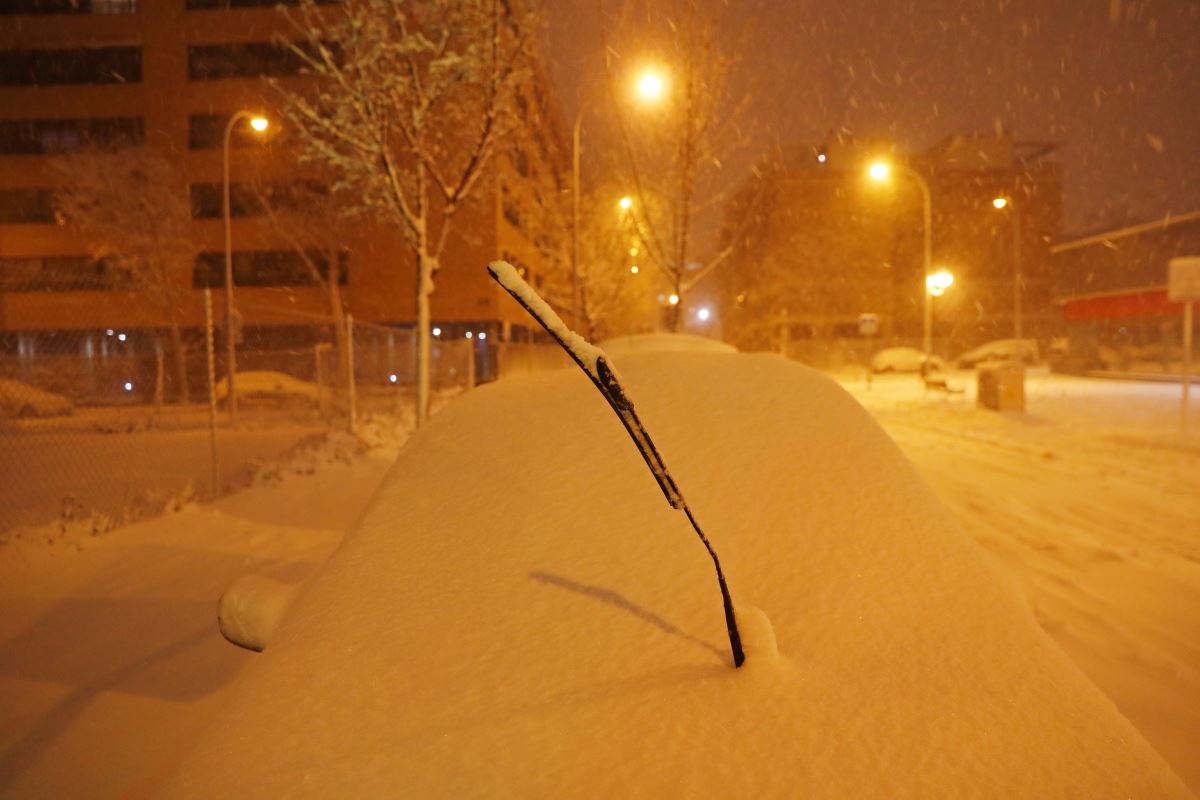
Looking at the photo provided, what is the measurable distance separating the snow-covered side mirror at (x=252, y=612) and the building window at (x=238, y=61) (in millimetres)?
38481

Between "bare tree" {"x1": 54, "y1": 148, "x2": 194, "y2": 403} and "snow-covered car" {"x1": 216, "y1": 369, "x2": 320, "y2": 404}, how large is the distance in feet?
28.3

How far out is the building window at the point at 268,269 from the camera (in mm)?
36219

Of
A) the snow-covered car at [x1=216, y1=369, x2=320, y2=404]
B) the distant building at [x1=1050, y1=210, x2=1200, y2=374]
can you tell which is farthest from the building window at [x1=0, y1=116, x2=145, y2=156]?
the distant building at [x1=1050, y1=210, x2=1200, y2=374]

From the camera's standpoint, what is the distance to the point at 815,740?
4.70ft

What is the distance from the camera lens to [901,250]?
56.8m

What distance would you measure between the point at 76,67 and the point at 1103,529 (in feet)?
147

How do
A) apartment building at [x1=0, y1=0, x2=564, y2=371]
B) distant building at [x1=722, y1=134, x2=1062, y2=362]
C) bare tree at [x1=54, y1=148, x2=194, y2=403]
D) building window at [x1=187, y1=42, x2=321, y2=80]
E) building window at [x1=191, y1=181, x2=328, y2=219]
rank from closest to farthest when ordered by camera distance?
bare tree at [x1=54, y1=148, x2=194, y2=403] < building window at [x1=191, y1=181, x2=328, y2=219] < apartment building at [x1=0, y1=0, x2=564, y2=371] < building window at [x1=187, y1=42, x2=321, y2=80] < distant building at [x1=722, y1=134, x2=1062, y2=362]

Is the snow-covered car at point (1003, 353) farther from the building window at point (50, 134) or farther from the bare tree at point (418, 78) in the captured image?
the building window at point (50, 134)

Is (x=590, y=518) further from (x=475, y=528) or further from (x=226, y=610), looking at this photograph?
(x=226, y=610)

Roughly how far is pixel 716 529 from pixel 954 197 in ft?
204

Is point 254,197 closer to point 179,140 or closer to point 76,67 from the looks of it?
point 179,140

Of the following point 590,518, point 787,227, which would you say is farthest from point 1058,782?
point 787,227

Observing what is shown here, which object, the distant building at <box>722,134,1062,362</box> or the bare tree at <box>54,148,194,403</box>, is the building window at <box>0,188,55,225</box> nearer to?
the bare tree at <box>54,148,194,403</box>

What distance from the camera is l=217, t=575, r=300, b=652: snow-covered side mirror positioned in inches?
81.7
